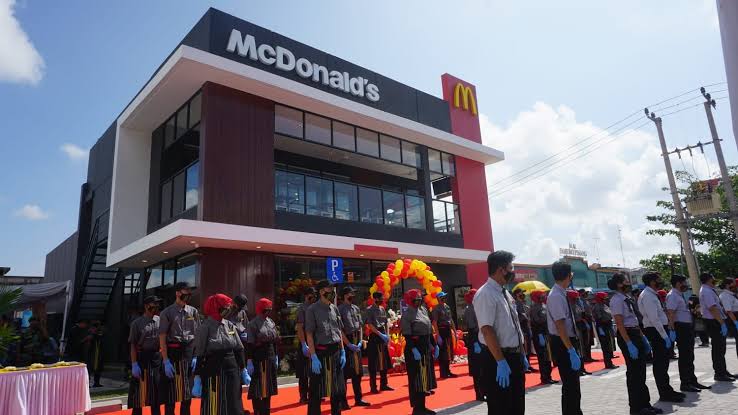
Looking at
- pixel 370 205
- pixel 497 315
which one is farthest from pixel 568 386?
pixel 370 205

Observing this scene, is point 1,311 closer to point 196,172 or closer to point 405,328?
point 405,328

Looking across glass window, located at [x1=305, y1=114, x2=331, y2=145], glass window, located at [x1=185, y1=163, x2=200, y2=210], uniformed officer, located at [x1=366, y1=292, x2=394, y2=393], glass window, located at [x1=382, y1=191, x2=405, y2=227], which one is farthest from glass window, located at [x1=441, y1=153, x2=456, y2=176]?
uniformed officer, located at [x1=366, y1=292, x2=394, y2=393]

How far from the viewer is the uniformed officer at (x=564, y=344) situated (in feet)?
17.1

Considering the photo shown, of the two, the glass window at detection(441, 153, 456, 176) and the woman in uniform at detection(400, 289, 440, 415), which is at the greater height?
the glass window at detection(441, 153, 456, 176)

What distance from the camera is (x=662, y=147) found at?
2172 centimetres

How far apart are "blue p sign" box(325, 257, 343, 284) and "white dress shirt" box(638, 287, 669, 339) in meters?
9.64

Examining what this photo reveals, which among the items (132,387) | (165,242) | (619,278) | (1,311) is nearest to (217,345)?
(132,387)

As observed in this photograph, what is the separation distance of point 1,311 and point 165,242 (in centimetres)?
528

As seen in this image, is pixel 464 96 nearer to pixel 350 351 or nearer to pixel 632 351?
pixel 350 351

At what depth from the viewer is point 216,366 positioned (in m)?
5.78

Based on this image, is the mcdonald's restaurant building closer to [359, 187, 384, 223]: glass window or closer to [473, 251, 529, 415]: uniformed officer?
[359, 187, 384, 223]: glass window

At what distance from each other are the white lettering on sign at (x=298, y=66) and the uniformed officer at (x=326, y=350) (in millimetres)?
9967

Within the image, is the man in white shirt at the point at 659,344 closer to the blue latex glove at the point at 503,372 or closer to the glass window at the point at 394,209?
the blue latex glove at the point at 503,372

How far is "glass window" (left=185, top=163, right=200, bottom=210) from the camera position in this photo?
1394 centimetres
